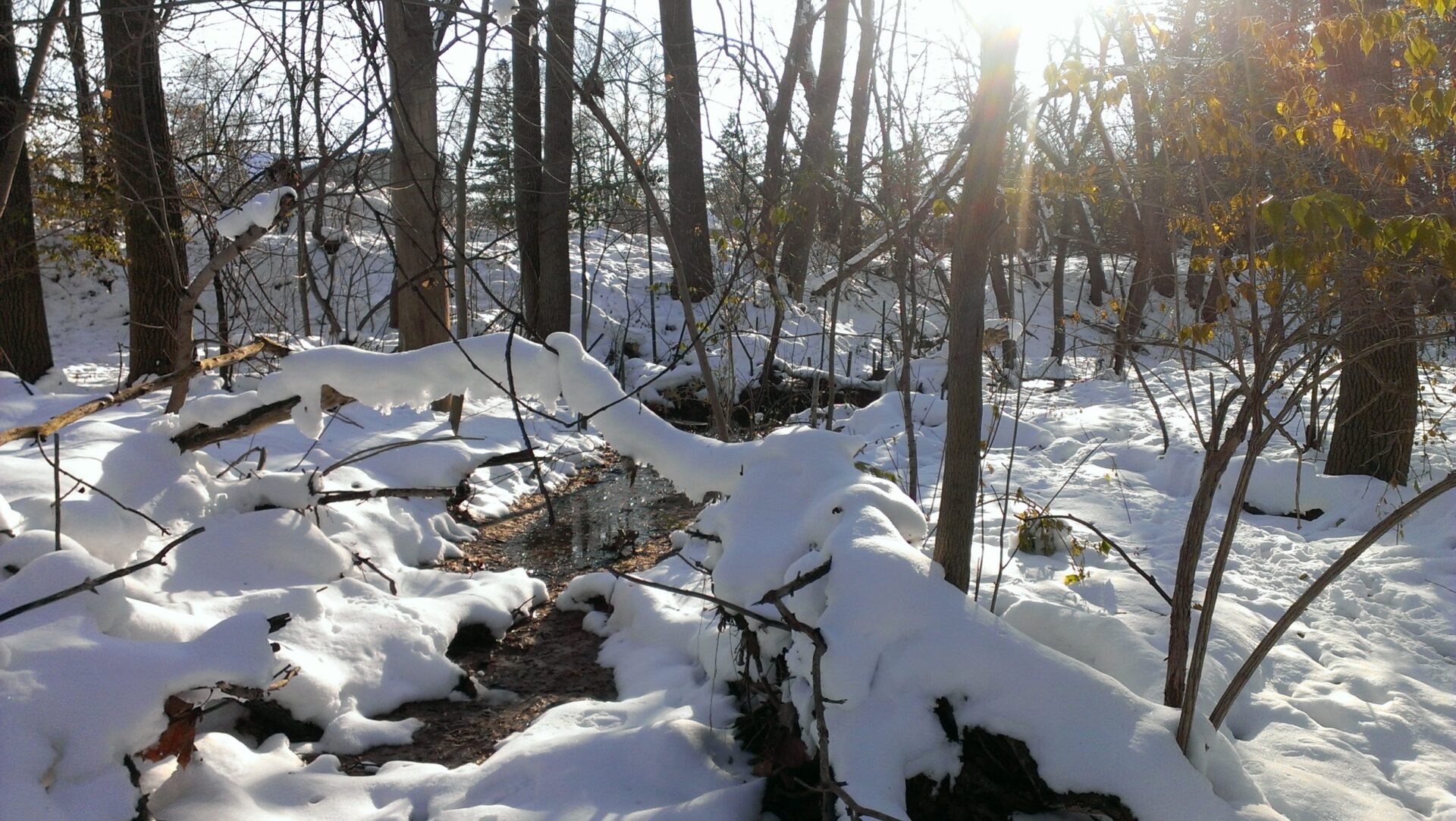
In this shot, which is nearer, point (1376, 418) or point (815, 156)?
point (1376, 418)

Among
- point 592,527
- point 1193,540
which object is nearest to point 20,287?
point 592,527

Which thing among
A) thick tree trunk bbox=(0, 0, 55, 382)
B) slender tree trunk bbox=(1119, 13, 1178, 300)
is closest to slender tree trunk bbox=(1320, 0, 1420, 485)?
slender tree trunk bbox=(1119, 13, 1178, 300)

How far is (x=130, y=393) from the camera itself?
10.3ft

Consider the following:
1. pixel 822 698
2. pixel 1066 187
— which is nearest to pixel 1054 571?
pixel 1066 187

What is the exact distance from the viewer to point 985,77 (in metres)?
2.38

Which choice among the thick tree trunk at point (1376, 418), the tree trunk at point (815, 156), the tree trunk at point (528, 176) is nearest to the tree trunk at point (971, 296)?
the tree trunk at point (815, 156)

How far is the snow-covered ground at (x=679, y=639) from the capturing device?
2.24 meters

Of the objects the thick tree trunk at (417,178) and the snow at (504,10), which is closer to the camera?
the snow at (504,10)

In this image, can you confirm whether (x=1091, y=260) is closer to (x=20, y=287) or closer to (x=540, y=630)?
(x=540, y=630)

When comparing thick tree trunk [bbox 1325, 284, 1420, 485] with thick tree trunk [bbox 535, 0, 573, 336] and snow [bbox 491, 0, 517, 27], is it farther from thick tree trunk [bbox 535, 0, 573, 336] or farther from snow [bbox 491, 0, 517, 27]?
Result: thick tree trunk [bbox 535, 0, 573, 336]

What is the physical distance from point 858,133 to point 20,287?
785 centimetres

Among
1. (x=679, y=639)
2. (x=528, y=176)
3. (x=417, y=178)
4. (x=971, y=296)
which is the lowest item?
(x=679, y=639)

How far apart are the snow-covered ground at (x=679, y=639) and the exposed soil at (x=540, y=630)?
0.10 metres

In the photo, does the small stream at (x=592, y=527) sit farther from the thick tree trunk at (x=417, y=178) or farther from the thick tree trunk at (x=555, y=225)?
the thick tree trunk at (x=555, y=225)
